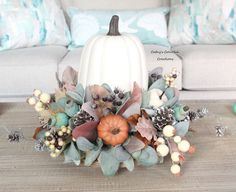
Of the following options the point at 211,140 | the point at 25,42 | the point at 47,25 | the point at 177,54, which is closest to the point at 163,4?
the point at 177,54

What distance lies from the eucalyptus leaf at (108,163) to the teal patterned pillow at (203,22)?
4.75ft

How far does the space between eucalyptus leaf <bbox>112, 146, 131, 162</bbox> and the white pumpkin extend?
19cm

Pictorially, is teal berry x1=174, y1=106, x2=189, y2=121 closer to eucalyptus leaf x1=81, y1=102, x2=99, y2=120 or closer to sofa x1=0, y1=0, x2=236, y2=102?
eucalyptus leaf x1=81, y1=102, x2=99, y2=120

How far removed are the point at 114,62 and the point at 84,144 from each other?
235mm

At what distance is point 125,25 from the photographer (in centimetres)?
215

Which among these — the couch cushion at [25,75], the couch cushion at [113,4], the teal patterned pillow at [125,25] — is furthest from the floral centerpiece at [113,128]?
the couch cushion at [113,4]

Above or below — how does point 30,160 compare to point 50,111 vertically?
below

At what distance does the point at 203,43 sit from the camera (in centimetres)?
209

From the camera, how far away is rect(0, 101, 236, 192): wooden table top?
71 cm

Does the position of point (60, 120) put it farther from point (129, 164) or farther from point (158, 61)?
point (158, 61)

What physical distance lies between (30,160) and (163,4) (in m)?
1.81

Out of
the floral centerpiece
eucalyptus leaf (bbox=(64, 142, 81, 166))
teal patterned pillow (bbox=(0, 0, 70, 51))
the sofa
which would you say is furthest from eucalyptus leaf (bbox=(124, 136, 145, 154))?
teal patterned pillow (bbox=(0, 0, 70, 51))

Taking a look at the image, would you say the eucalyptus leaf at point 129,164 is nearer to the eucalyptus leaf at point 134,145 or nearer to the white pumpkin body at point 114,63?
the eucalyptus leaf at point 134,145

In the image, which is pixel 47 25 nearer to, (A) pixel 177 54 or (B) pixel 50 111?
(A) pixel 177 54
